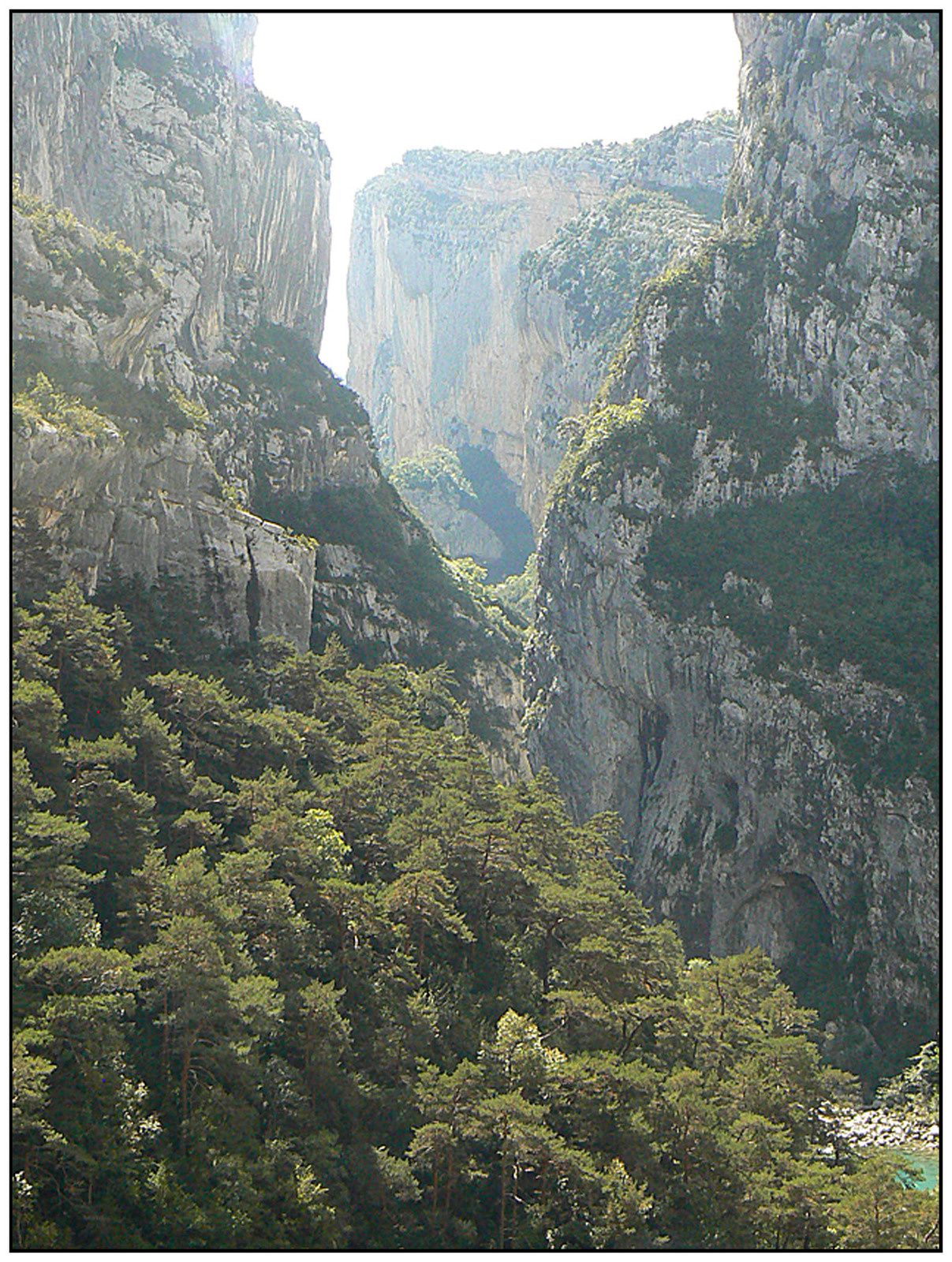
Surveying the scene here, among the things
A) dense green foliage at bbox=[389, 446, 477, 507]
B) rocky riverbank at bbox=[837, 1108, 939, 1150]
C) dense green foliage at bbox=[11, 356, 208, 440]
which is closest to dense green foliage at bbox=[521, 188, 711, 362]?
dense green foliage at bbox=[389, 446, 477, 507]

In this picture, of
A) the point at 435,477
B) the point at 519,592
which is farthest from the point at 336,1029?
the point at 435,477

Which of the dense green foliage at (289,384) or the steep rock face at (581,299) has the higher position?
the steep rock face at (581,299)

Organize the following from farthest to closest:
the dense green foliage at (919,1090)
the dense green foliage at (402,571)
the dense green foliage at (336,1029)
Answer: the dense green foliage at (402,571), the dense green foliage at (919,1090), the dense green foliage at (336,1029)

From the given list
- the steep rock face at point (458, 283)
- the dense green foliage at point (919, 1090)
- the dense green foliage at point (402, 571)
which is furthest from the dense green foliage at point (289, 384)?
the dense green foliage at point (919, 1090)

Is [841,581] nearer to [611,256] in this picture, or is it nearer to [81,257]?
[81,257]

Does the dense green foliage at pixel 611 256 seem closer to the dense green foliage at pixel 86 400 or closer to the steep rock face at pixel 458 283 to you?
the steep rock face at pixel 458 283

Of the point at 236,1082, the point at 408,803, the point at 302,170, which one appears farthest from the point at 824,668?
the point at 302,170

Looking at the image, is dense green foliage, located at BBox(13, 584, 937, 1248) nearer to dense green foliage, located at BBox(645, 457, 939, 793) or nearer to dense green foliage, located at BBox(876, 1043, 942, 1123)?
dense green foliage, located at BBox(876, 1043, 942, 1123)
